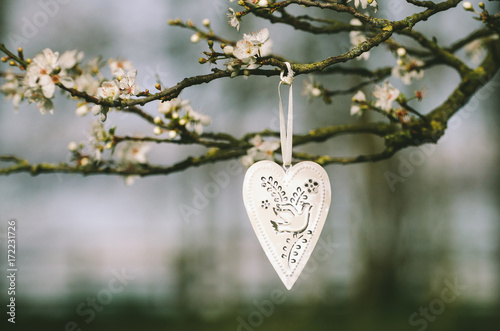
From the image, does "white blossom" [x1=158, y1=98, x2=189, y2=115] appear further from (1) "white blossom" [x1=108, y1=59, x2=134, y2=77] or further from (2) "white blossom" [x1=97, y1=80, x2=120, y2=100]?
(2) "white blossom" [x1=97, y1=80, x2=120, y2=100]

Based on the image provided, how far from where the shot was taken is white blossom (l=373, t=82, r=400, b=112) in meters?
1.82

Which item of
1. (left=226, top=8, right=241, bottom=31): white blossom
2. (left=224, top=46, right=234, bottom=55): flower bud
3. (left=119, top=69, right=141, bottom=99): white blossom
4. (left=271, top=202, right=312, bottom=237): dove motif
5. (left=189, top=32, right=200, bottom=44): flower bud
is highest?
(left=189, top=32, right=200, bottom=44): flower bud

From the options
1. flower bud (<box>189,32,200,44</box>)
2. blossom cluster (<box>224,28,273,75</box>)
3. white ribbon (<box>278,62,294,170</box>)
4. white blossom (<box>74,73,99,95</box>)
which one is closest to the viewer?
blossom cluster (<box>224,28,273,75</box>)

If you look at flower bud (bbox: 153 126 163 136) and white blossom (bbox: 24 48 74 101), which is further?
flower bud (bbox: 153 126 163 136)

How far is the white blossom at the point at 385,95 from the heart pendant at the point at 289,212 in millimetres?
471

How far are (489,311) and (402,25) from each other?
236 inches

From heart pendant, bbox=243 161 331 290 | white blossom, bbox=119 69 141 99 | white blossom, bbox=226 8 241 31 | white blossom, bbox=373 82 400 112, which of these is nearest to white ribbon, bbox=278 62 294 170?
heart pendant, bbox=243 161 331 290

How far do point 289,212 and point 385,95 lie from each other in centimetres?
66

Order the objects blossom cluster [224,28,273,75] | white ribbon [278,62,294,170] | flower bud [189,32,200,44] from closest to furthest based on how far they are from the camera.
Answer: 1. blossom cluster [224,28,273,75]
2. white ribbon [278,62,294,170]
3. flower bud [189,32,200,44]

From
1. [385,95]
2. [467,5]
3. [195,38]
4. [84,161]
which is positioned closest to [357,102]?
[385,95]

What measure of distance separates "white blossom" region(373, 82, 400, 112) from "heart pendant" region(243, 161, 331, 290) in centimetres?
47

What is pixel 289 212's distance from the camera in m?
1.55

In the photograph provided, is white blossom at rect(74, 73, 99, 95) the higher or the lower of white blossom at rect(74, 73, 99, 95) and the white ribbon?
the higher

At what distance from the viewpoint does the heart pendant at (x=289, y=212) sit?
1524mm
